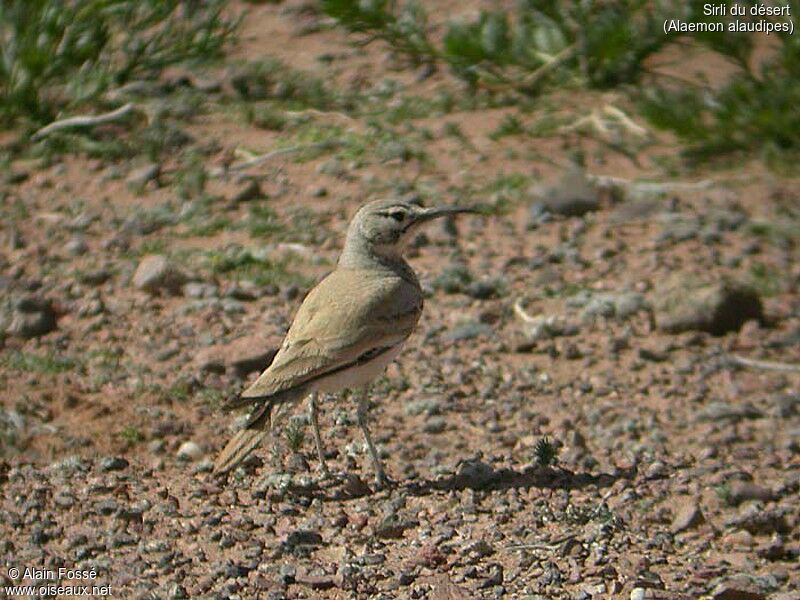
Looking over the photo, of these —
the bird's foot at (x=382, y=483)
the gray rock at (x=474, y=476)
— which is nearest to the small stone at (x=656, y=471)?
the gray rock at (x=474, y=476)

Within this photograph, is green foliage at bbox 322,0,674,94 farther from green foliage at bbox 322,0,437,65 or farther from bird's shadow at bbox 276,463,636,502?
bird's shadow at bbox 276,463,636,502

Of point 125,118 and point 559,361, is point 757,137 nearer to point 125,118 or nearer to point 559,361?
point 559,361

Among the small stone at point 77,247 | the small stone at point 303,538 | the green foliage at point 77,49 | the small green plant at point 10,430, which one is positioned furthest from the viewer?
the green foliage at point 77,49

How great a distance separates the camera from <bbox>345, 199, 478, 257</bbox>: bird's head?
7098 mm

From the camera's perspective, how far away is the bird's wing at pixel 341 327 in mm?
Result: 6211

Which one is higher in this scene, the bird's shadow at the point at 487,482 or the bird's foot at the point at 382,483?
the bird's foot at the point at 382,483

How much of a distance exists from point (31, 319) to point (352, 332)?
2.21 meters

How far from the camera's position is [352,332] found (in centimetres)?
641

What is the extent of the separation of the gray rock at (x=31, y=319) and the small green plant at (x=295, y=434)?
1582 millimetres

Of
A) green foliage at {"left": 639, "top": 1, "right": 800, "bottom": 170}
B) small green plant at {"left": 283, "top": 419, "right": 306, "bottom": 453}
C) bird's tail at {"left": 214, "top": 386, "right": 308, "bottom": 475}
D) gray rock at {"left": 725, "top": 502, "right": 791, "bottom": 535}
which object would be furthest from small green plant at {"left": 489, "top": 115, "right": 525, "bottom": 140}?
gray rock at {"left": 725, "top": 502, "right": 791, "bottom": 535}

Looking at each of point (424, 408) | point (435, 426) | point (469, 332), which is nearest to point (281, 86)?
point (469, 332)

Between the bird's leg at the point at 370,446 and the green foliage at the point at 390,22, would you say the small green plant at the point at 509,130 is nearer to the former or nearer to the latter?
the green foliage at the point at 390,22

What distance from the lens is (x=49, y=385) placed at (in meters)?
7.26

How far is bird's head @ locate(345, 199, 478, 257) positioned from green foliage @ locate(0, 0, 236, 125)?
3.43 meters
